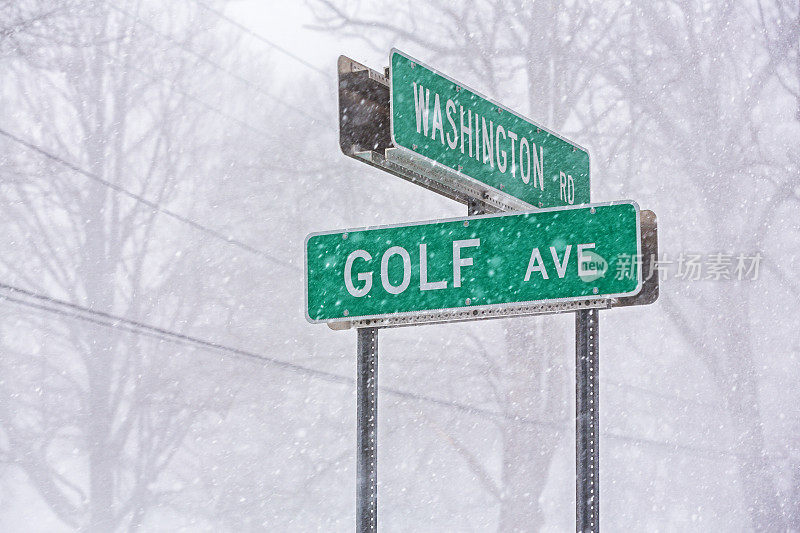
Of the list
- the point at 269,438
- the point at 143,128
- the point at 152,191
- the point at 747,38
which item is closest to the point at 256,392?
the point at 269,438

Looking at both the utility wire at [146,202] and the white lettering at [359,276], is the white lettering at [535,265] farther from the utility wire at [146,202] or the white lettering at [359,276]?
the utility wire at [146,202]

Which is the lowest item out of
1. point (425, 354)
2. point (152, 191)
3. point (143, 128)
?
point (425, 354)

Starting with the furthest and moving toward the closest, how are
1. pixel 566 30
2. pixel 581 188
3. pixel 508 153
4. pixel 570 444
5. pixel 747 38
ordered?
pixel 747 38, pixel 566 30, pixel 570 444, pixel 581 188, pixel 508 153

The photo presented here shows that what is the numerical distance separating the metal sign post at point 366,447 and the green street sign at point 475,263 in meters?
0.15

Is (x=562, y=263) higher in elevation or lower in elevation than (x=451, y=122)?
lower

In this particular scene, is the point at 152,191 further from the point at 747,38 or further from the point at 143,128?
the point at 747,38

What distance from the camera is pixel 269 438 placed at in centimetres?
1287

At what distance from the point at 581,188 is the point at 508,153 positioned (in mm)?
510

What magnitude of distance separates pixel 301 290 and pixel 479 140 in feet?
33.7

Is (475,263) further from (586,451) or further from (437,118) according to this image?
(586,451)

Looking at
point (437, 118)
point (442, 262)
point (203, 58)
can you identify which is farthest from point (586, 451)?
point (203, 58)

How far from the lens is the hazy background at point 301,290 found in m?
12.4

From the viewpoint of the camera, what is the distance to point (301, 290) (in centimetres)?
1305

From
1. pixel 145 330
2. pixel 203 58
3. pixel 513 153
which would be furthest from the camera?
pixel 203 58
